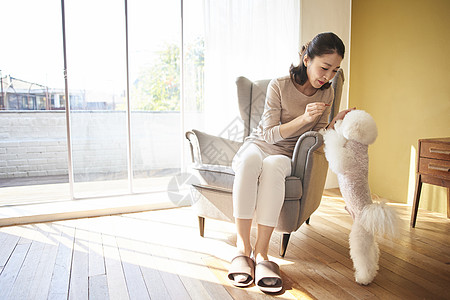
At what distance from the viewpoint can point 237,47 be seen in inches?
97.0

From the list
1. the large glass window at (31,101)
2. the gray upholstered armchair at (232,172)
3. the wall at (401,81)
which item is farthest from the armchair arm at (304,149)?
the large glass window at (31,101)

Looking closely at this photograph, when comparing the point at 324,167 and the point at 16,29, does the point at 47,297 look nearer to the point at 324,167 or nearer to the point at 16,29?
the point at 324,167

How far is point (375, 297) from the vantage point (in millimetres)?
1173

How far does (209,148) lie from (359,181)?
0.86 meters

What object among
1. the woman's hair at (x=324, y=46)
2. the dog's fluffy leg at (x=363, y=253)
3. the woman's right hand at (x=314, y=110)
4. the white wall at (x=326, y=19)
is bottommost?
the dog's fluffy leg at (x=363, y=253)

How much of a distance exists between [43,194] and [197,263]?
162 centimetres

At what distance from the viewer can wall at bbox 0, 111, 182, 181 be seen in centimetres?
227

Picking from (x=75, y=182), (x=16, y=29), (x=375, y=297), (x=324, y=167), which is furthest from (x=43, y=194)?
(x=375, y=297)

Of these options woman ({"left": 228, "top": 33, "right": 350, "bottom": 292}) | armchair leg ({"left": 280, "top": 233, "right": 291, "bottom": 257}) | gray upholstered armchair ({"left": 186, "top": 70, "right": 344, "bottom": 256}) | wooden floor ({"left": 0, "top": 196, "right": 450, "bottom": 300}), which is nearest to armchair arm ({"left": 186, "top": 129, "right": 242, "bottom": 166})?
gray upholstered armchair ({"left": 186, "top": 70, "right": 344, "bottom": 256})

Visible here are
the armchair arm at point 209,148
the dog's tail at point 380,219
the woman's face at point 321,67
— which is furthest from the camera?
the armchair arm at point 209,148

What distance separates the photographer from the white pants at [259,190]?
1.31m

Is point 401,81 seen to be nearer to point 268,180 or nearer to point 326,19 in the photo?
point 326,19

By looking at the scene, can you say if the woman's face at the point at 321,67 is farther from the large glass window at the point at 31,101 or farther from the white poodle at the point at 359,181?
the large glass window at the point at 31,101

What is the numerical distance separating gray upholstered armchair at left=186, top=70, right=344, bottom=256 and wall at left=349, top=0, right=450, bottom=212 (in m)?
0.95
